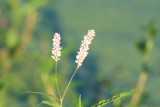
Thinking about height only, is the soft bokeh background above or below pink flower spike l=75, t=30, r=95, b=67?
above

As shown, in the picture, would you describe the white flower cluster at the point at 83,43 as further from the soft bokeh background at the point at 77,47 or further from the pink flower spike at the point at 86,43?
the soft bokeh background at the point at 77,47

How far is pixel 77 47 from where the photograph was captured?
9.82 feet

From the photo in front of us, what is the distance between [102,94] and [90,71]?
1.24 ft

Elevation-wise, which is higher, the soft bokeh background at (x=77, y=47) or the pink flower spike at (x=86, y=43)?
the soft bokeh background at (x=77, y=47)

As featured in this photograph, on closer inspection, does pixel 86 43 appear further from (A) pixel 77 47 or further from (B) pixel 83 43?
(A) pixel 77 47

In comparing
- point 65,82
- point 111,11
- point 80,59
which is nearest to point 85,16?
point 111,11

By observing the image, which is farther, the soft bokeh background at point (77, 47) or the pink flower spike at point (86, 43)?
the soft bokeh background at point (77, 47)

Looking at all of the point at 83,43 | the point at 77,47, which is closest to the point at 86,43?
the point at 83,43

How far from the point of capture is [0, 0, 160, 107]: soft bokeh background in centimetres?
243

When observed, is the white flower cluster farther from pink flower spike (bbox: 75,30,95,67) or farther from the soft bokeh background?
the soft bokeh background

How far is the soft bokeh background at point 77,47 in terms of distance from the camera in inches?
95.8

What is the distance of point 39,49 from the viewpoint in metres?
3.02

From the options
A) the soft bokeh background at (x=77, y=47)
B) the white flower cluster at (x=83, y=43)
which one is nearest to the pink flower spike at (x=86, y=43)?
the white flower cluster at (x=83, y=43)

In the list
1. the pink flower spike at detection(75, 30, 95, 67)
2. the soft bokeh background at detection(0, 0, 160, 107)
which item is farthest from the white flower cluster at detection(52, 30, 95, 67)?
the soft bokeh background at detection(0, 0, 160, 107)
